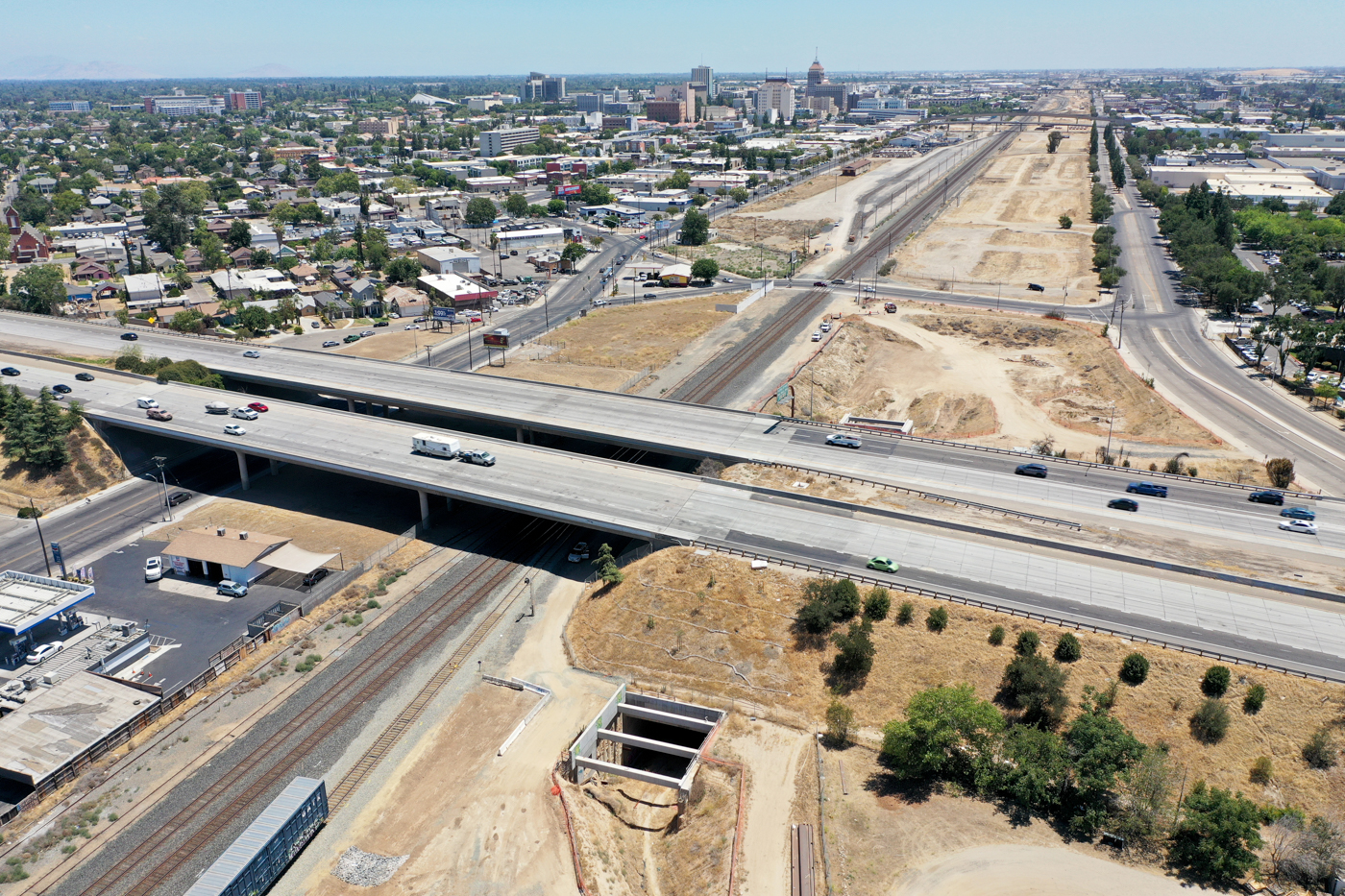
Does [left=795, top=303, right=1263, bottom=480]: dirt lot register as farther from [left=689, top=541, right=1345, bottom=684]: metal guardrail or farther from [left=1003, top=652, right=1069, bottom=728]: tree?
[left=1003, top=652, right=1069, bottom=728]: tree

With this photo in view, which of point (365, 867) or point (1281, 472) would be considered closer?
point (365, 867)

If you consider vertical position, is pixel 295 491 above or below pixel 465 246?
below

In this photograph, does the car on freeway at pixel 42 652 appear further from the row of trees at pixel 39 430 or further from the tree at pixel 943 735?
the tree at pixel 943 735

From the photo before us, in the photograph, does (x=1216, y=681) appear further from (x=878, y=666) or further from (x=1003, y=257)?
(x=1003, y=257)

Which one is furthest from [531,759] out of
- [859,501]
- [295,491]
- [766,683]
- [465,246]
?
[465,246]

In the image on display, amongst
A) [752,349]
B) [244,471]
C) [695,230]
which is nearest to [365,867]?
[244,471]

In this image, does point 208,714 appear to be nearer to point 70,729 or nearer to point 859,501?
point 70,729
